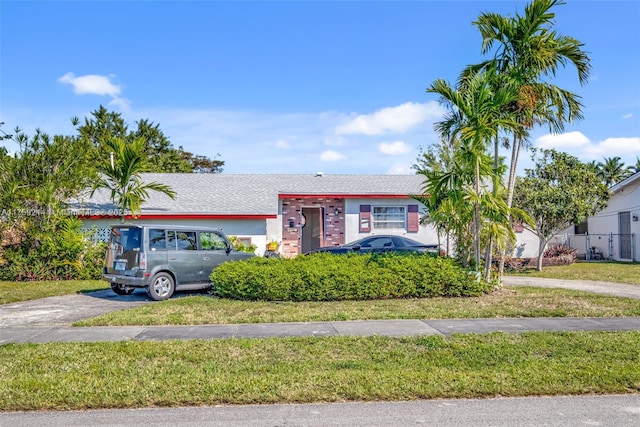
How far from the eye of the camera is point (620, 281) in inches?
591

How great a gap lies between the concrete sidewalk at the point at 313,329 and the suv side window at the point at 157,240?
357 cm

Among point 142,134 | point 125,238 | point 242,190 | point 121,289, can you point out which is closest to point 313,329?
point 125,238

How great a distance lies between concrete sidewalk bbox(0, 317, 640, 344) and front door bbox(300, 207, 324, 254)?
14.4 m

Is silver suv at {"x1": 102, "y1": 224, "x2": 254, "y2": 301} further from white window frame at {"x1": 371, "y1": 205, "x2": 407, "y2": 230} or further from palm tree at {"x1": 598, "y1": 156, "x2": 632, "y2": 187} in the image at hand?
palm tree at {"x1": 598, "y1": 156, "x2": 632, "y2": 187}

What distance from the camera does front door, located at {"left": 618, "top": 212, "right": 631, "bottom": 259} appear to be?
24391 mm

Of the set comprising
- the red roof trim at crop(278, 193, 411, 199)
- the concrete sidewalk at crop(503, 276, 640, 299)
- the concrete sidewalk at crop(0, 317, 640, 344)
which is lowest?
the concrete sidewalk at crop(0, 317, 640, 344)

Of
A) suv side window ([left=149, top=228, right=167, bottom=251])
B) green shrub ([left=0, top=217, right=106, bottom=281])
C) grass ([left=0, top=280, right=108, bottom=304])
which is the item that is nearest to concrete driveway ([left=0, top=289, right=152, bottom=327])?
grass ([left=0, top=280, right=108, bottom=304])

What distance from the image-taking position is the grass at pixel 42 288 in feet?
40.2

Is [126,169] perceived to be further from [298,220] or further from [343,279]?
[343,279]

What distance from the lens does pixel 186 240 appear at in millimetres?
12367

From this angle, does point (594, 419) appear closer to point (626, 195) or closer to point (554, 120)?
point (554, 120)

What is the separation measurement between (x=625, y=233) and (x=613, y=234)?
62 cm

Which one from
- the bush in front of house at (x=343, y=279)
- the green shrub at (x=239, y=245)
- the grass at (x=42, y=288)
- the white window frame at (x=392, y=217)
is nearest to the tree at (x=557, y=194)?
the white window frame at (x=392, y=217)

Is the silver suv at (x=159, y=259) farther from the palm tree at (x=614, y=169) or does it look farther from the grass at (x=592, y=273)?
the palm tree at (x=614, y=169)
